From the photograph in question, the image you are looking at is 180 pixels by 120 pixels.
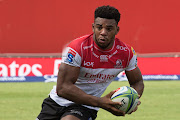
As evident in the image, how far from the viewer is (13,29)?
24.7m

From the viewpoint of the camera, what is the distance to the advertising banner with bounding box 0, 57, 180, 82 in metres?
17.8

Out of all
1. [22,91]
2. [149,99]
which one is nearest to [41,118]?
[149,99]

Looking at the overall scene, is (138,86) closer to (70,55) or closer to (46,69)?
(70,55)

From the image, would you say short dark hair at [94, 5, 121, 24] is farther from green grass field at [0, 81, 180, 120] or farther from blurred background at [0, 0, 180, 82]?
blurred background at [0, 0, 180, 82]

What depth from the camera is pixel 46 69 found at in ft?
59.0

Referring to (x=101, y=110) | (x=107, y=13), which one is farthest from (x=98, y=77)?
(x=101, y=110)

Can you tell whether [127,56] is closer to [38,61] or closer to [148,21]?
[38,61]

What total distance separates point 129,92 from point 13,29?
63.8 ft

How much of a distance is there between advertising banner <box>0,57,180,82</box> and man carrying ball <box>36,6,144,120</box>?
11.6m

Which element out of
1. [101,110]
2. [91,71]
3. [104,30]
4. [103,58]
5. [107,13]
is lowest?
[101,110]

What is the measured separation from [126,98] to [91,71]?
63 cm

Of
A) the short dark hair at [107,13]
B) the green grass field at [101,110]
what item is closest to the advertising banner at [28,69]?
the green grass field at [101,110]

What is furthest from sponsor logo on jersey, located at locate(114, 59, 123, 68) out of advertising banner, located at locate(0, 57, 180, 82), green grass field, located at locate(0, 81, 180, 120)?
advertising banner, located at locate(0, 57, 180, 82)

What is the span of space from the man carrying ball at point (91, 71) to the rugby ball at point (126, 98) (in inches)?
3.1
